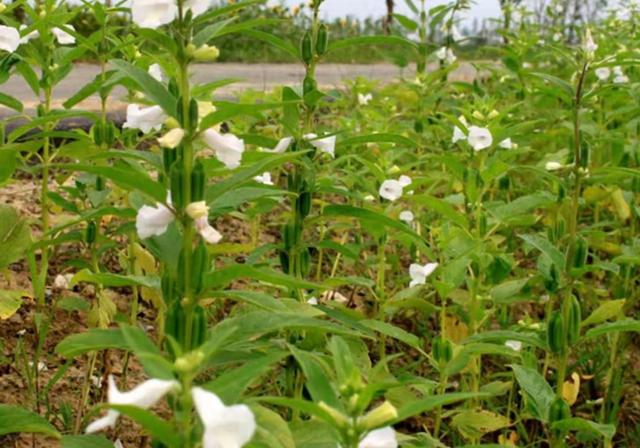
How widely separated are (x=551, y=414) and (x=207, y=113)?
1.04 m

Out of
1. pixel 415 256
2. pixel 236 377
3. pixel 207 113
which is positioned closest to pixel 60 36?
pixel 415 256

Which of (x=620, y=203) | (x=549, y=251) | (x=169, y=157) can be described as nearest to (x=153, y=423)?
(x=169, y=157)

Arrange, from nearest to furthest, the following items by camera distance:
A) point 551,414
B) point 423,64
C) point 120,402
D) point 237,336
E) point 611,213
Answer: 1. point 120,402
2. point 237,336
3. point 551,414
4. point 611,213
5. point 423,64

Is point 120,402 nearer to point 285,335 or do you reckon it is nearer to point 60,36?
point 285,335

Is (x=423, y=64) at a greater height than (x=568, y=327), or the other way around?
(x=423, y=64)

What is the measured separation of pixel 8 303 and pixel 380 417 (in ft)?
4.40

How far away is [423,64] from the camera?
485 centimetres

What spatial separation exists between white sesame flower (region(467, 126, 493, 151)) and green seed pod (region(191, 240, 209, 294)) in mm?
1700

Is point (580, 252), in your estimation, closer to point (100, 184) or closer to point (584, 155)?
point (584, 155)

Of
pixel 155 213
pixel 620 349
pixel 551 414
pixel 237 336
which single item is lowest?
pixel 620 349

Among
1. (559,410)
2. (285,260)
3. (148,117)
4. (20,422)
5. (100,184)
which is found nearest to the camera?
(148,117)

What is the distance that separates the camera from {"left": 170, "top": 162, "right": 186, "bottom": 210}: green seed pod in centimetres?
144

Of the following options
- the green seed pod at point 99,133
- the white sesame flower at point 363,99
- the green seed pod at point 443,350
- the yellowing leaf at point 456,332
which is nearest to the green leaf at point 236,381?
the green seed pod at point 443,350

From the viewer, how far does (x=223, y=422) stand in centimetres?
97
